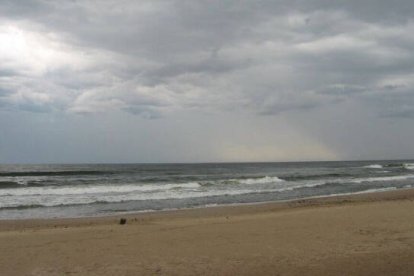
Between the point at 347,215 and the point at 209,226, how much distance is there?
416 cm

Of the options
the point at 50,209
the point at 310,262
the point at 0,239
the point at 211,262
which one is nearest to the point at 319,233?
the point at 310,262

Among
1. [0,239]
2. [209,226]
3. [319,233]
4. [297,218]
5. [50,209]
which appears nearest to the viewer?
[319,233]

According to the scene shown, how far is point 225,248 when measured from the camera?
8234 mm

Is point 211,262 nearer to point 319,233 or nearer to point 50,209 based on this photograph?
point 319,233

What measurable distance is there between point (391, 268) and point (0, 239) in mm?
8364

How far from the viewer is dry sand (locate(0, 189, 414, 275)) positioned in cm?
679

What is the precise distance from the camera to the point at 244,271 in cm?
660

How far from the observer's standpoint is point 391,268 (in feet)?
21.3

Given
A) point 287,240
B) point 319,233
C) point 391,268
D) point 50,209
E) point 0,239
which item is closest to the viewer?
point 391,268

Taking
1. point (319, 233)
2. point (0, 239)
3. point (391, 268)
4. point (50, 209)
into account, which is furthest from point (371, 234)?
point (50, 209)

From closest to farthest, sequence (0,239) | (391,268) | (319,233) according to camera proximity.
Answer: (391,268) < (319,233) < (0,239)

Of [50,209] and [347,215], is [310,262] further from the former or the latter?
[50,209]

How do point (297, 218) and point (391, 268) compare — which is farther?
point (297, 218)

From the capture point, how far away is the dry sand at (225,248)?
267 inches
